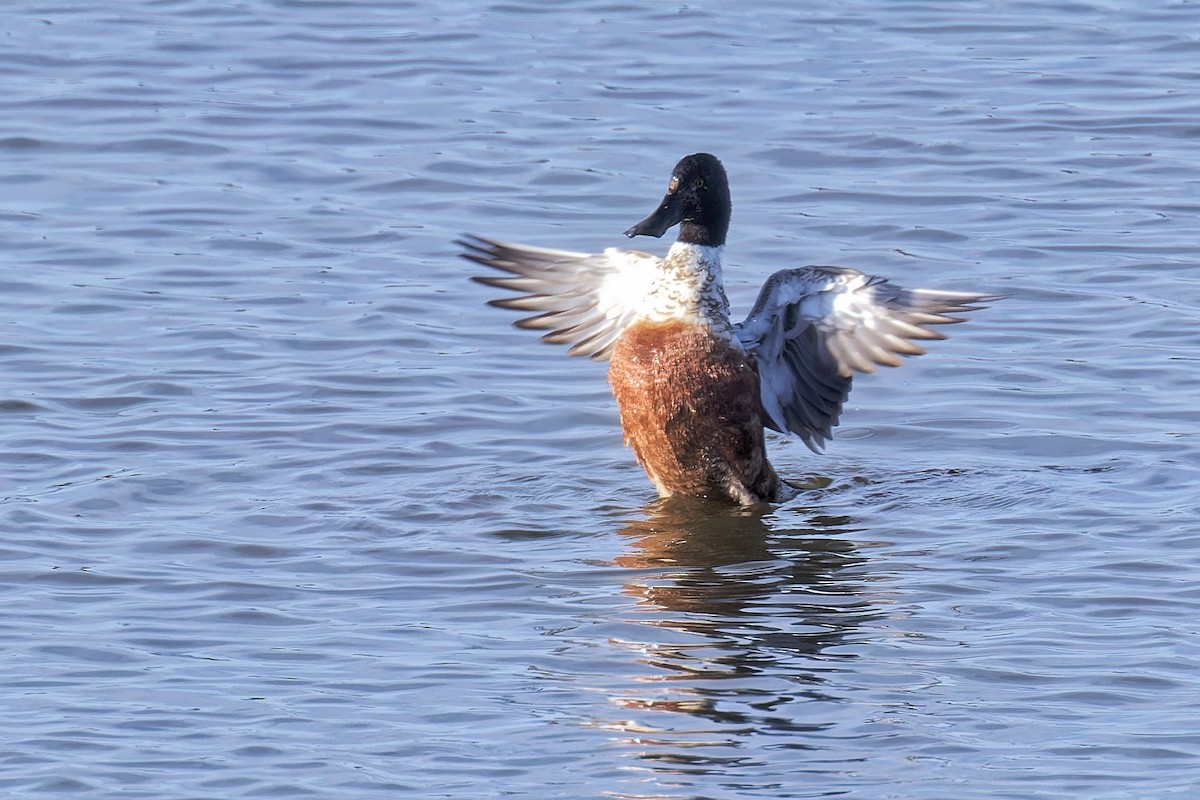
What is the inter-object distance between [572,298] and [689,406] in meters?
0.90

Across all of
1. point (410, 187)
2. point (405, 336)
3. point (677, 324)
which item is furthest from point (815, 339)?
point (410, 187)

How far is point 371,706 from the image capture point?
229 inches

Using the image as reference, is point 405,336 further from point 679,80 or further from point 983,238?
point 679,80

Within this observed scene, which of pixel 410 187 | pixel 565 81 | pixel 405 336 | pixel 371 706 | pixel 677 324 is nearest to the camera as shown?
pixel 371 706

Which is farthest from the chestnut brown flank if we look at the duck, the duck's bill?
the duck's bill

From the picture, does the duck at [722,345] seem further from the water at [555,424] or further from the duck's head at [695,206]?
the water at [555,424]

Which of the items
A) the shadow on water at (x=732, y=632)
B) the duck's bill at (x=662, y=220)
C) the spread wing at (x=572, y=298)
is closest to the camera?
the shadow on water at (x=732, y=632)

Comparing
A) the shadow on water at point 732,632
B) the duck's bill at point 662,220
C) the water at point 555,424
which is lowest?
the shadow on water at point 732,632

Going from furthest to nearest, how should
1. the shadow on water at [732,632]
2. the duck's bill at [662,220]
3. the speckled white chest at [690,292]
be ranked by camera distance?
the duck's bill at [662,220] → the speckled white chest at [690,292] → the shadow on water at [732,632]

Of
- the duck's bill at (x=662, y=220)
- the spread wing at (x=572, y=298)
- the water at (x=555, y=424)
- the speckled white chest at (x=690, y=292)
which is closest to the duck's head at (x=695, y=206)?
the duck's bill at (x=662, y=220)

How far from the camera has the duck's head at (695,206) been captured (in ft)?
27.4

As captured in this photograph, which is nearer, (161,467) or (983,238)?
(161,467)

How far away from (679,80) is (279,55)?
2.91m

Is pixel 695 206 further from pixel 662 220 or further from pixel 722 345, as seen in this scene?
pixel 722 345
